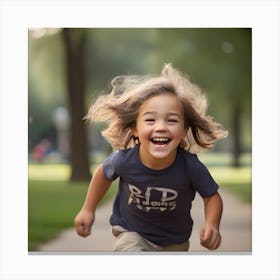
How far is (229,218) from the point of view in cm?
514

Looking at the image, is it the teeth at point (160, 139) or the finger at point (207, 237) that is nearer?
the teeth at point (160, 139)

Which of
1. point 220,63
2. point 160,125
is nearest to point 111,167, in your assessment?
point 160,125

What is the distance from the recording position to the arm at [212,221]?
4.96m

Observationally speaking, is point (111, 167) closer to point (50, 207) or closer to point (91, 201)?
point (91, 201)

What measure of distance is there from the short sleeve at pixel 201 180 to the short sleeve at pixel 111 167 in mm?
572

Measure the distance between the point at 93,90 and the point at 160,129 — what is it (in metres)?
0.68

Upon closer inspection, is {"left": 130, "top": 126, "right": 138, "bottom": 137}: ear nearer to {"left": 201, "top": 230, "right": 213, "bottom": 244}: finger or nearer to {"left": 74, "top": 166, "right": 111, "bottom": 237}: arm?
{"left": 74, "top": 166, "right": 111, "bottom": 237}: arm

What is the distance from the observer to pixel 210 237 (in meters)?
5.03

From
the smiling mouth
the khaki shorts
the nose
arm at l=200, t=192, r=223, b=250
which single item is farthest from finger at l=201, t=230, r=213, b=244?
the nose

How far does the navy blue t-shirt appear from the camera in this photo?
192 inches

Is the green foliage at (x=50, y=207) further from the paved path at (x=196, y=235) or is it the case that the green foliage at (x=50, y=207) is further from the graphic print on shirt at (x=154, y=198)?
the graphic print on shirt at (x=154, y=198)

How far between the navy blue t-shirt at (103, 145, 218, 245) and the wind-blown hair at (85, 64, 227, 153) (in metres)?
0.12

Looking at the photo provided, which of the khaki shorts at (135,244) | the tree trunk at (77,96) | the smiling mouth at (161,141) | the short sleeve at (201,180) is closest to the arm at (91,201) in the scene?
the tree trunk at (77,96)
